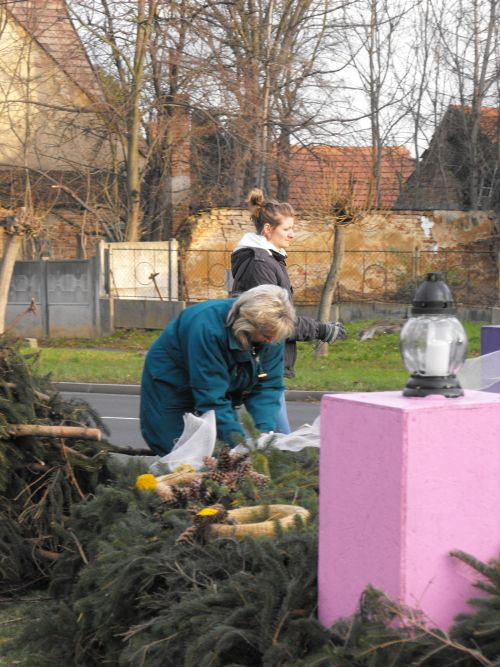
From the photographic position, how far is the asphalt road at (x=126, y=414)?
1073cm

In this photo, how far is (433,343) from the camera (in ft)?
9.28

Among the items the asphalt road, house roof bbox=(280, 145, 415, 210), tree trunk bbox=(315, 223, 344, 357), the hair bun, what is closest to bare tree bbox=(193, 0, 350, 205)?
house roof bbox=(280, 145, 415, 210)

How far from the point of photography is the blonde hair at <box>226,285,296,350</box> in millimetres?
4773

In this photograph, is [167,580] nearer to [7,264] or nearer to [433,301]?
[433,301]

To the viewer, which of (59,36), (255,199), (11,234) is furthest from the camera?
(59,36)

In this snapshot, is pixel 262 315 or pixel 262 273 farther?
pixel 262 273

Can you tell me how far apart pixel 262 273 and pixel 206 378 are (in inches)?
56.0

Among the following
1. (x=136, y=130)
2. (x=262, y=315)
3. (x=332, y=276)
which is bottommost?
(x=332, y=276)

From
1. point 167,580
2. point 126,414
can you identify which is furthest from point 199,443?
point 126,414

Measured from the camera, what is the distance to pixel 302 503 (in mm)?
3826

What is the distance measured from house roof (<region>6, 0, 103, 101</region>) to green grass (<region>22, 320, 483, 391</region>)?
20.5ft

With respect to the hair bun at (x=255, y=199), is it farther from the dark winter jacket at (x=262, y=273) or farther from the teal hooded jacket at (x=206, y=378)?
the teal hooded jacket at (x=206, y=378)

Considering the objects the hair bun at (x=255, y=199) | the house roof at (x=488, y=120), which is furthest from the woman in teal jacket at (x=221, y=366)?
the house roof at (x=488, y=120)

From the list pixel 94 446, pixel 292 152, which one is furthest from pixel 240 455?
pixel 292 152
